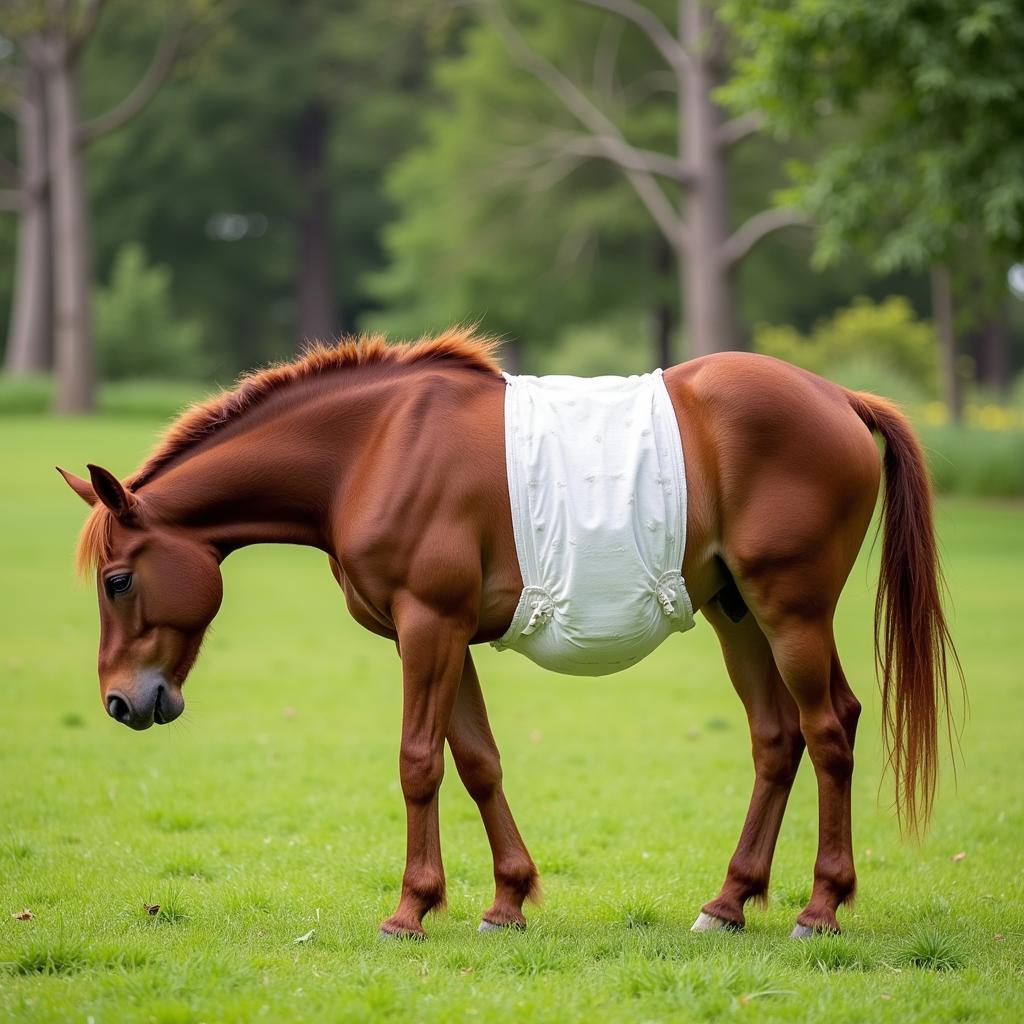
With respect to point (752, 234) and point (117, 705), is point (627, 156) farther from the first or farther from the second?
point (117, 705)

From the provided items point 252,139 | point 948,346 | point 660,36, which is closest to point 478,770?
point 948,346

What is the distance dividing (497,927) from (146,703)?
151 centimetres

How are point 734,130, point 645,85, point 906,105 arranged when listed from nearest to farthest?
1. point 906,105
2. point 734,130
3. point 645,85

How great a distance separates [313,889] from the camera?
573cm

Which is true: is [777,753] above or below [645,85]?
below

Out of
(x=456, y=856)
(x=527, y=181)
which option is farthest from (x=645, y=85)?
(x=456, y=856)

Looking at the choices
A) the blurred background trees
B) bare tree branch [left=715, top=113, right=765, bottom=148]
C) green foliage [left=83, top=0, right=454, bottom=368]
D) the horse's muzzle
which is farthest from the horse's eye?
green foliage [left=83, top=0, right=454, bottom=368]

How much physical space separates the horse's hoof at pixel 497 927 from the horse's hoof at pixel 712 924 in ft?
2.09

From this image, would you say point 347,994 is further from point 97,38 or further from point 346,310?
point 346,310

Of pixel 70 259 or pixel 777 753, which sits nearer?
pixel 777 753

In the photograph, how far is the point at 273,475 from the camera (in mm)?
5086

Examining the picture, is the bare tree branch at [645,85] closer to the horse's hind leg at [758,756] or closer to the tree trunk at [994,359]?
the tree trunk at [994,359]

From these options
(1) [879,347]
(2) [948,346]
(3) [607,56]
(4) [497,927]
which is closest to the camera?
(4) [497,927]

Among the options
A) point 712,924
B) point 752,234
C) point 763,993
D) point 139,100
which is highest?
point 139,100
